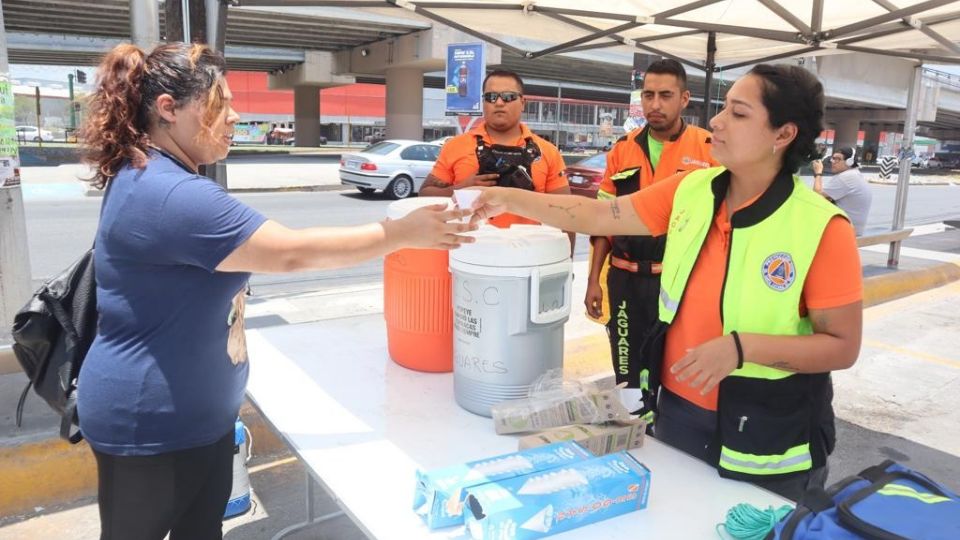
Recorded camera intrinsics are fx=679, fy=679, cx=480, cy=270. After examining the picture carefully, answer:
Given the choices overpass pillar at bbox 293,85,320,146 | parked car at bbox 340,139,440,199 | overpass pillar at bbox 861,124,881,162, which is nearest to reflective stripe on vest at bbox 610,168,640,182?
parked car at bbox 340,139,440,199

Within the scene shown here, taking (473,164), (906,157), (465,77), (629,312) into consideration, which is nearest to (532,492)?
(629,312)

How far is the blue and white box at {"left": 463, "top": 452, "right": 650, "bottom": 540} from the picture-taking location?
4.26ft

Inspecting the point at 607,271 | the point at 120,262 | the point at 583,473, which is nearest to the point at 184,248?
the point at 120,262

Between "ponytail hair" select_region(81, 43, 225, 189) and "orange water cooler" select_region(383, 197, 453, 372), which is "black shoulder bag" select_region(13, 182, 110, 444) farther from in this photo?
"orange water cooler" select_region(383, 197, 453, 372)

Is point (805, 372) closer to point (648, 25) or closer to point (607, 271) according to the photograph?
point (607, 271)

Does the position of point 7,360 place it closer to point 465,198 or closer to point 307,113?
point 465,198

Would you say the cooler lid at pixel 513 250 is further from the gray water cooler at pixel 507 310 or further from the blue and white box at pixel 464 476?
the blue and white box at pixel 464 476

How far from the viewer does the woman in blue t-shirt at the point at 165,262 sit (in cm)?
139

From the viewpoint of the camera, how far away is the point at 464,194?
6.19 ft

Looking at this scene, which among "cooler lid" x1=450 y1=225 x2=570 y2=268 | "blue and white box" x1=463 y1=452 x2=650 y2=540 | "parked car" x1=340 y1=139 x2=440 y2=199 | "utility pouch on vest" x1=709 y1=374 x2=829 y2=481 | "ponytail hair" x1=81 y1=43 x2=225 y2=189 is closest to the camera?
"blue and white box" x1=463 y1=452 x2=650 y2=540

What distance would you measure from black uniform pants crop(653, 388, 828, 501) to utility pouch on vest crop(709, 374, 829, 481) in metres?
0.04

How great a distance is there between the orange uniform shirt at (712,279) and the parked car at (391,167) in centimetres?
1303

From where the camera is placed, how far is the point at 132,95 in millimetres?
1479

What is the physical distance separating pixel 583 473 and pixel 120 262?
3.56 ft
